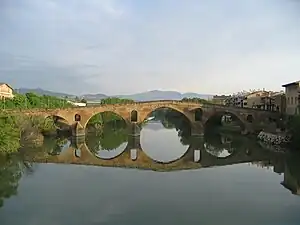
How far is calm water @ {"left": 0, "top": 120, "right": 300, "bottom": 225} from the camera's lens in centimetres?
998

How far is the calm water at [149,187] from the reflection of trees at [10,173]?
26 millimetres

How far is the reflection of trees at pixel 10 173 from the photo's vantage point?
12.4m

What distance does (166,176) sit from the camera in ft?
51.0

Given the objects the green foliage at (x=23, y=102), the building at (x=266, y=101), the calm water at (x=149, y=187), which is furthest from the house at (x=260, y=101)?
the green foliage at (x=23, y=102)

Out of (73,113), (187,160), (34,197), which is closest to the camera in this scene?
(34,197)

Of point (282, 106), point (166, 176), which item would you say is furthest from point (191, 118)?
point (166, 176)

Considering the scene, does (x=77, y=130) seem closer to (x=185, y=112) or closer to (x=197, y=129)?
(x=185, y=112)

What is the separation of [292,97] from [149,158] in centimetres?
1328

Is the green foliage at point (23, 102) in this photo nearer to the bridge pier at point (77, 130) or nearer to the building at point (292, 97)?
the bridge pier at point (77, 130)

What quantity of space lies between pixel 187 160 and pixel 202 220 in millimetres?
10949

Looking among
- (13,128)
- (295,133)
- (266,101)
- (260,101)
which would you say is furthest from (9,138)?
(260,101)

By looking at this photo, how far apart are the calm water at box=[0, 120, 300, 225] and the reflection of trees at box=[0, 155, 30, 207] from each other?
1.0 inches

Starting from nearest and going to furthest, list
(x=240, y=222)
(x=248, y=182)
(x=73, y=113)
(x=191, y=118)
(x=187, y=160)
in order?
(x=240, y=222) < (x=248, y=182) < (x=187, y=160) < (x=73, y=113) < (x=191, y=118)

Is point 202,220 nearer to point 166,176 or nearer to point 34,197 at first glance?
A: point 34,197
